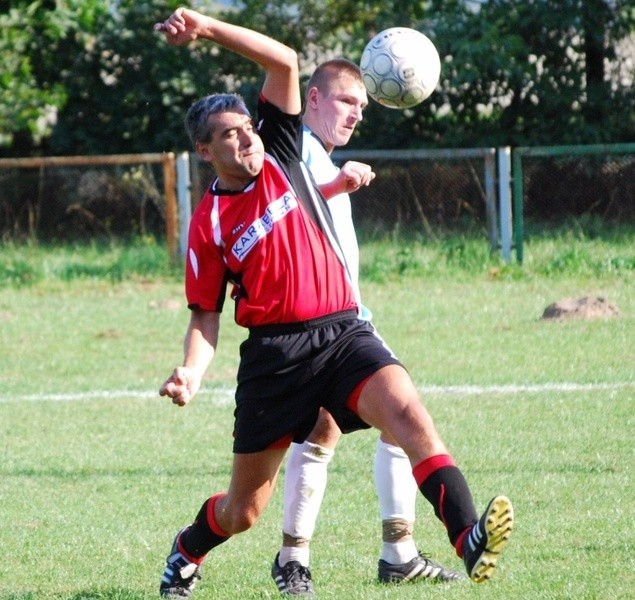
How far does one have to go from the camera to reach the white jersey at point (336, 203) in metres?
4.68

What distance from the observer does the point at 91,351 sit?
10750mm

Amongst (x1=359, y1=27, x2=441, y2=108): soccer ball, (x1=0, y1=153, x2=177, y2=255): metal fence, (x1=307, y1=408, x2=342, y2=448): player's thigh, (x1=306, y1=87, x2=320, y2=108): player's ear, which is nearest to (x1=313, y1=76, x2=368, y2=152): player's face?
(x1=306, y1=87, x2=320, y2=108): player's ear

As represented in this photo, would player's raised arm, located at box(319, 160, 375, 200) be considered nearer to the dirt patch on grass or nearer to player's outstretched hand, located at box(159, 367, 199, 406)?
player's outstretched hand, located at box(159, 367, 199, 406)

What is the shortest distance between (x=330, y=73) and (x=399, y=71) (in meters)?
0.87

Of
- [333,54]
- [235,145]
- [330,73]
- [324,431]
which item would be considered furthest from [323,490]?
[333,54]

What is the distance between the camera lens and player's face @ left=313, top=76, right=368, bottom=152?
495 cm

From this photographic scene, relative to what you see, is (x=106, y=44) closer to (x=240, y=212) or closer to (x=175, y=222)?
(x=175, y=222)

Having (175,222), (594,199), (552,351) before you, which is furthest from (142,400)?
(594,199)

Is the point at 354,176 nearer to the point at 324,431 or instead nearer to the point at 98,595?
the point at 324,431

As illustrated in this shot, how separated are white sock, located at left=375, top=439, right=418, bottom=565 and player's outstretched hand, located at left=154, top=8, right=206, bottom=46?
68.3 inches

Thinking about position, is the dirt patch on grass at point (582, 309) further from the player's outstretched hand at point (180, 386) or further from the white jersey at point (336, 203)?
the player's outstretched hand at point (180, 386)

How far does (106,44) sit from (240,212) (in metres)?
16.5

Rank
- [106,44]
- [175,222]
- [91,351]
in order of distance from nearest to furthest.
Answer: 1. [91,351]
2. [175,222]
3. [106,44]

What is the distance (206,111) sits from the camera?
4371mm
